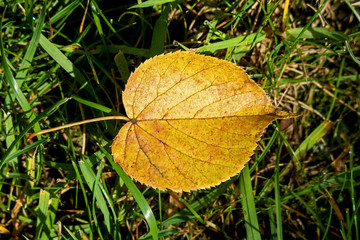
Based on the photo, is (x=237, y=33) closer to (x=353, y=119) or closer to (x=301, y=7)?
(x=301, y=7)

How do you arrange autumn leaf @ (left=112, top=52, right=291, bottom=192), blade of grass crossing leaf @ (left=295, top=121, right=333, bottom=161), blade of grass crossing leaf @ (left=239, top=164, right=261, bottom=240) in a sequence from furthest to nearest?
blade of grass crossing leaf @ (left=295, top=121, right=333, bottom=161) → blade of grass crossing leaf @ (left=239, top=164, right=261, bottom=240) → autumn leaf @ (left=112, top=52, right=291, bottom=192)

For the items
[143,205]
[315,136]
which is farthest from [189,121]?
[315,136]

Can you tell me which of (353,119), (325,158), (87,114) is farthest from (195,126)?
(353,119)

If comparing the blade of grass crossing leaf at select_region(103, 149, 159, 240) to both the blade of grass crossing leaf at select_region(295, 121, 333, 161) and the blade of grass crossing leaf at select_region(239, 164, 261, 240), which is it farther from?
the blade of grass crossing leaf at select_region(295, 121, 333, 161)

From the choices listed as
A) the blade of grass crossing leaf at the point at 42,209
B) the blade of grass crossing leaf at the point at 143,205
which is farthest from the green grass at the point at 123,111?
the blade of grass crossing leaf at the point at 143,205

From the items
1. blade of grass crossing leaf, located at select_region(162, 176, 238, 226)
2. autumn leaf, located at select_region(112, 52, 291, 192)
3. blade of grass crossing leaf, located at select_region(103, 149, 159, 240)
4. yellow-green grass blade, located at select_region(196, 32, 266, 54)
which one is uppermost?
yellow-green grass blade, located at select_region(196, 32, 266, 54)

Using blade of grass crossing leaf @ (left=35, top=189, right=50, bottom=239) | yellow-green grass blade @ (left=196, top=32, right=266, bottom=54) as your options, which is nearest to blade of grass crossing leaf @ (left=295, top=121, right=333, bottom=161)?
yellow-green grass blade @ (left=196, top=32, right=266, bottom=54)
